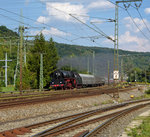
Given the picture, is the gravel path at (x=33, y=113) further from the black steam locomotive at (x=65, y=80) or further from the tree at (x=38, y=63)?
the tree at (x=38, y=63)

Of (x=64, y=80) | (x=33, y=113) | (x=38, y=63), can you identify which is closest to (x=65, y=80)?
(x=64, y=80)

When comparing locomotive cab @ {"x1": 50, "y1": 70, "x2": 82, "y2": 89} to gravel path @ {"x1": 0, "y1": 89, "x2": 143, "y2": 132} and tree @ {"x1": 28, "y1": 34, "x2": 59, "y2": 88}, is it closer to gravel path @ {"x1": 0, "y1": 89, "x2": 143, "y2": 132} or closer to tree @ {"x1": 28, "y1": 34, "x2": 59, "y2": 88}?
tree @ {"x1": 28, "y1": 34, "x2": 59, "y2": 88}

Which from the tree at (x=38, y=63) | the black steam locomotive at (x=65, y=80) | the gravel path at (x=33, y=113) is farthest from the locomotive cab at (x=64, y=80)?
the gravel path at (x=33, y=113)

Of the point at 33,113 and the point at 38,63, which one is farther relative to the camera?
the point at 38,63

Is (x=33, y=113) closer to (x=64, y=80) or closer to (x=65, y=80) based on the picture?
(x=64, y=80)

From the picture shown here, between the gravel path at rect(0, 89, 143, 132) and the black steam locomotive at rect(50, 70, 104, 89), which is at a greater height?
the black steam locomotive at rect(50, 70, 104, 89)

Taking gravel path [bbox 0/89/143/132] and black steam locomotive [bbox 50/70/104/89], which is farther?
black steam locomotive [bbox 50/70/104/89]

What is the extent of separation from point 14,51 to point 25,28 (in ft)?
291

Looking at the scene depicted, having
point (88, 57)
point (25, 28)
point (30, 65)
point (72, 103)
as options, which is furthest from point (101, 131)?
point (88, 57)

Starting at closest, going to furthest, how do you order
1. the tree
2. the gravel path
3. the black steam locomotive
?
the gravel path → the black steam locomotive → the tree

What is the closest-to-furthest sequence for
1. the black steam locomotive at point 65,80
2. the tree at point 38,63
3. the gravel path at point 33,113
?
the gravel path at point 33,113, the black steam locomotive at point 65,80, the tree at point 38,63

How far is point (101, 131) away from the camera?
43.3 ft

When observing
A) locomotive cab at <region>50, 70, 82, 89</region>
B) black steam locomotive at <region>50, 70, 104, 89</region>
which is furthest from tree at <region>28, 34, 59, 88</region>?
locomotive cab at <region>50, 70, 82, 89</region>

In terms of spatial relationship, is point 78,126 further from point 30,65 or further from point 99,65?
point 99,65
